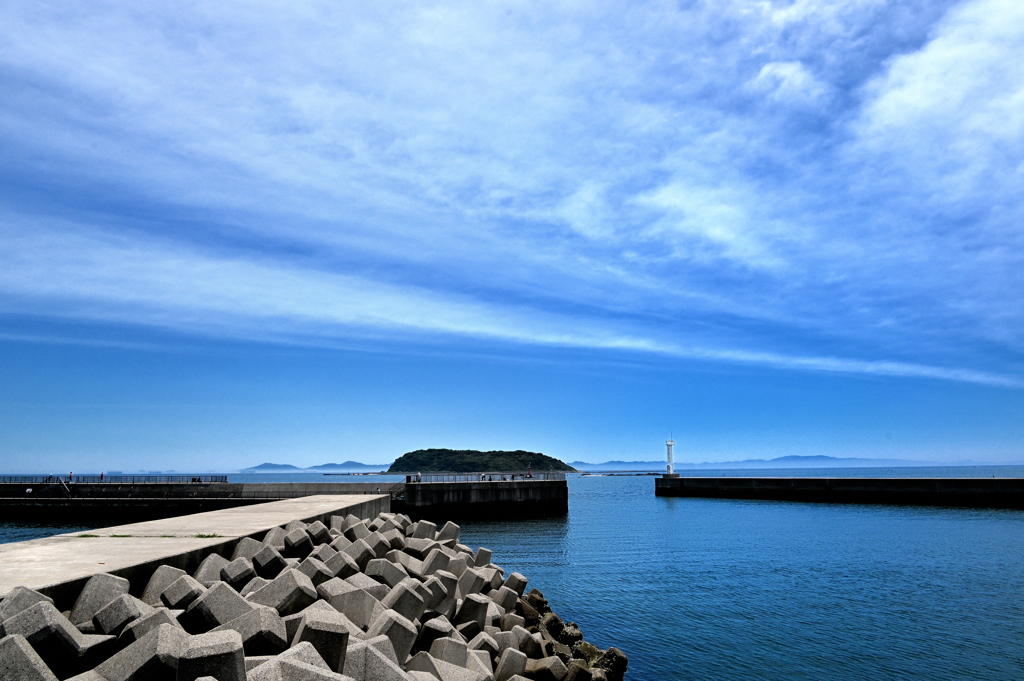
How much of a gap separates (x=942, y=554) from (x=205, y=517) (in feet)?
73.9

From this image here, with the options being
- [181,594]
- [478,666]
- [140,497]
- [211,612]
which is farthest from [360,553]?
[140,497]

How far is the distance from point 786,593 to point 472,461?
144 m

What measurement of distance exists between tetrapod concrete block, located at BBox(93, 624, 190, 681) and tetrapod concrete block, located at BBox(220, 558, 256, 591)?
9.76ft

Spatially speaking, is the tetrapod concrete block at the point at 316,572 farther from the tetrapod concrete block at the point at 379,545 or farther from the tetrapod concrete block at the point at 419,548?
the tetrapod concrete block at the point at 419,548

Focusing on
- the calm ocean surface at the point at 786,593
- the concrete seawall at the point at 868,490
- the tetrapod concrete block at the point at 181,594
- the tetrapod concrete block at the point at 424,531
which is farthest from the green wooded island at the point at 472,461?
the tetrapod concrete block at the point at 181,594

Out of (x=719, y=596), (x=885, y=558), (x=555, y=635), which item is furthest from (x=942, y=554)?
(x=555, y=635)

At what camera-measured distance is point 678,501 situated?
4925cm

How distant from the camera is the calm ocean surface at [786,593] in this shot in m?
10.4

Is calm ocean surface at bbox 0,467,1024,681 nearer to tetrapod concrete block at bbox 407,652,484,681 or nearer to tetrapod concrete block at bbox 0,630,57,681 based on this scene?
tetrapod concrete block at bbox 407,652,484,681

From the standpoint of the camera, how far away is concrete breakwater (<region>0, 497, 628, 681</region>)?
3787 millimetres

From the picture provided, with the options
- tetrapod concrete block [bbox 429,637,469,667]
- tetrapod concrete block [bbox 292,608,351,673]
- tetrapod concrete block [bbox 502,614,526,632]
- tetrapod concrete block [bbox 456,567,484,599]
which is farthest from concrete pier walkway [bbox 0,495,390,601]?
tetrapod concrete block [bbox 502,614,526,632]

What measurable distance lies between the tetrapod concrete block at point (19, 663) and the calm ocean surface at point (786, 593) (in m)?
8.35

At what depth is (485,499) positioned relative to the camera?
33250mm

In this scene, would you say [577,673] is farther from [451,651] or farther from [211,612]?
[211,612]
